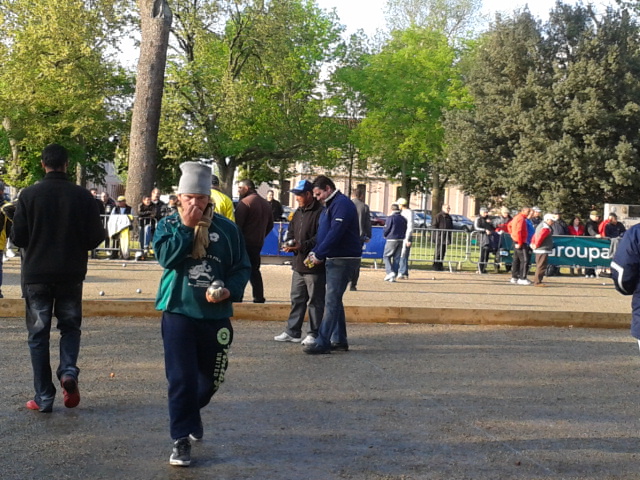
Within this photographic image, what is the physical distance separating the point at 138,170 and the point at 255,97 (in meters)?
26.2

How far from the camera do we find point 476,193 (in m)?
49.1

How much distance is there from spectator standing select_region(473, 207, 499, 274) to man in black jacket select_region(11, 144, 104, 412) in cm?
1856

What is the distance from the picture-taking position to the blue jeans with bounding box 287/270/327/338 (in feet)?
34.9

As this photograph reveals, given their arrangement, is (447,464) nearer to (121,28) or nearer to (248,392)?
(248,392)

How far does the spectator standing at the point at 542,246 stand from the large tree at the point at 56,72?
86.8ft

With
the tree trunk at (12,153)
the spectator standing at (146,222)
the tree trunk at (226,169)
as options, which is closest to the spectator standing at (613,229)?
the spectator standing at (146,222)

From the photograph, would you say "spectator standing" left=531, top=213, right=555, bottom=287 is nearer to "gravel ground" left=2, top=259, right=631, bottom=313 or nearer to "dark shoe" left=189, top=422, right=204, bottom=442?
"gravel ground" left=2, top=259, right=631, bottom=313

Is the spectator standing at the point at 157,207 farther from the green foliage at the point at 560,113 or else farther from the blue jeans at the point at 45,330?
the green foliage at the point at 560,113

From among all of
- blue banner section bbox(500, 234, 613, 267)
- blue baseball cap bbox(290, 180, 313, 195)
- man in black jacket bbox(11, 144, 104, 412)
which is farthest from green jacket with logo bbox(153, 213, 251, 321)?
blue banner section bbox(500, 234, 613, 267)

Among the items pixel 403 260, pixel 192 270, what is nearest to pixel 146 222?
pixel 403 260

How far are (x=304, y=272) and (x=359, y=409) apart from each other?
3358 mm

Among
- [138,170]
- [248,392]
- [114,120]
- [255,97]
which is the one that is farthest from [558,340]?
[255,97]

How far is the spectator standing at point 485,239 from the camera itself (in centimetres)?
2475

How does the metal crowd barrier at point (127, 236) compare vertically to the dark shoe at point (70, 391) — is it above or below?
above
